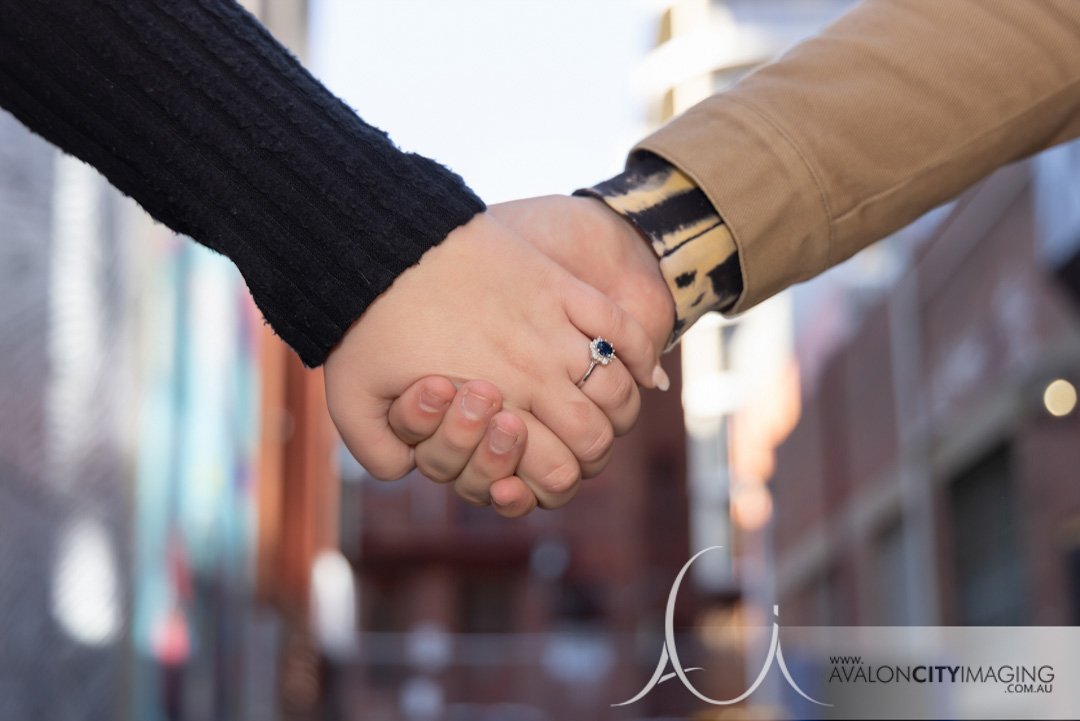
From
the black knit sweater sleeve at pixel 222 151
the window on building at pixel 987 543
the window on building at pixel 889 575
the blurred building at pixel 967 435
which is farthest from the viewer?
the window on building at pixel 889 575

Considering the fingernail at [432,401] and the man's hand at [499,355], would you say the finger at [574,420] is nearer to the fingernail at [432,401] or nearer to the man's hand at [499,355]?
the man's hand at [499,355]

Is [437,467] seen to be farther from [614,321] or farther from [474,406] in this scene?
[614,321]

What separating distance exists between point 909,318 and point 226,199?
10319mm

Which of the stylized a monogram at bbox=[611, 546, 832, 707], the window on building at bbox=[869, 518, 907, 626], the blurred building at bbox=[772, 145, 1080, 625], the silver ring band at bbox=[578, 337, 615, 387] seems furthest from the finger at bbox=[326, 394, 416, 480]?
the window on building at bbox=[869, 518, 907, 626]

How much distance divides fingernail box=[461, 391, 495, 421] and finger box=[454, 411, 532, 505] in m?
0.02

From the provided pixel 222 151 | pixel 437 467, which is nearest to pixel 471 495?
pixel 437 467

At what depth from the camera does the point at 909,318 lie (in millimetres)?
10875

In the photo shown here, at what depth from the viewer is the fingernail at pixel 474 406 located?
124cm

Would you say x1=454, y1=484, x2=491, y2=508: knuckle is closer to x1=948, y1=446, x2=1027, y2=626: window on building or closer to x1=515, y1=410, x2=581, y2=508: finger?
x1=515, y1=410, x2=581, y2=508: finger

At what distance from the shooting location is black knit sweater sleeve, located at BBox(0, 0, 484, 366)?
3.76ft

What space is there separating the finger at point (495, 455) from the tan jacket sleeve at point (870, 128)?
1.03 ft

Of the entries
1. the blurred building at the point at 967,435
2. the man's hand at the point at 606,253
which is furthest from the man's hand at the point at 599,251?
the blurred building at the point at 967,435

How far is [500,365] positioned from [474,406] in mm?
58

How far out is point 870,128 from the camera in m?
1.37
